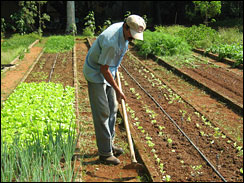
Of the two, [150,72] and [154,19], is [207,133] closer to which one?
[150,72]

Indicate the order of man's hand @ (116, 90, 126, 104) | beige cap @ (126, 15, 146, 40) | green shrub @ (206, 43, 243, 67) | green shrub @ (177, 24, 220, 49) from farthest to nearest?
green shrub @ (177, 24, 220, 49), green shrub @ (206, 43, 243, 67), man's hand @ (116, 90, 126, 104), beige cap @ (126, 15, 146, 40)

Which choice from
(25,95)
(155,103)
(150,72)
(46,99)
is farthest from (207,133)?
(150,72)

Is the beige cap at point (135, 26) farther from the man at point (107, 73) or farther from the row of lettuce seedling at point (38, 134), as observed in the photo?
the row of lettuce seedling at point (38, 134)

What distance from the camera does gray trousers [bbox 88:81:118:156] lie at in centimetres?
427

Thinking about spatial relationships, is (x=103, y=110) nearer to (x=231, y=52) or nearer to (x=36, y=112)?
(x=36, y=112)

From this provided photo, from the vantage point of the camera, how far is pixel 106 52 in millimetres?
3934

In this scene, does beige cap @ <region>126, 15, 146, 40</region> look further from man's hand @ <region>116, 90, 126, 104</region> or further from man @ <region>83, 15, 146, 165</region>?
man's hand @ <region>116, 90, 126, 104</region>

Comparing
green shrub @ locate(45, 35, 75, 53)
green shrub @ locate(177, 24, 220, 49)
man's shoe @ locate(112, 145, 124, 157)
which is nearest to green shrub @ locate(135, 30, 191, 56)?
green shrub @ locate(177, 24, 220, 49)

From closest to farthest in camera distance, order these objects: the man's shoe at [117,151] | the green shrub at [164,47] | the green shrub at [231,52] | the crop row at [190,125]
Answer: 1. the man's shoe at [117,151]
2. the crop row at [190,125]
3. the green shrub at [231,52]
4. the green shrub at [164,47]

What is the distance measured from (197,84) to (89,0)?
17385mm

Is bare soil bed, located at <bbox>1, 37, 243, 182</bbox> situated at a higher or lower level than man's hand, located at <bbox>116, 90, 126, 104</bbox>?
lower

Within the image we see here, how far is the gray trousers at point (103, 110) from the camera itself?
14.0ft

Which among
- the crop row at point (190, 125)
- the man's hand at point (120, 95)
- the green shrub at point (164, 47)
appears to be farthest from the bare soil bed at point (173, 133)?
the green shrub at point (164, 47)

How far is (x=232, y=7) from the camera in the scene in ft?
73.8
